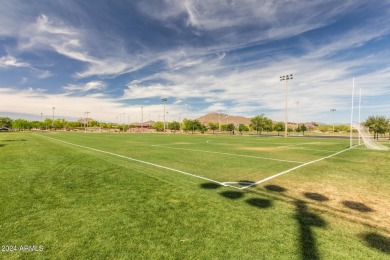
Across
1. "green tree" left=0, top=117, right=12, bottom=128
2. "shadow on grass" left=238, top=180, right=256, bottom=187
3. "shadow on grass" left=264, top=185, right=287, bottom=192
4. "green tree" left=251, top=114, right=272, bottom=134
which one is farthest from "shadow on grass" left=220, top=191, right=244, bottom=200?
"green tree" left=0, top=117, right=12, bottom=128

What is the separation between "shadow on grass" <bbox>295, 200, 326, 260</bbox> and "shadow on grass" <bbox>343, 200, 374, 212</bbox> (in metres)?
1.23

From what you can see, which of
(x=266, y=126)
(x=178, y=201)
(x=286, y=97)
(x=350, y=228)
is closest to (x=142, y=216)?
(x=178, y=201)

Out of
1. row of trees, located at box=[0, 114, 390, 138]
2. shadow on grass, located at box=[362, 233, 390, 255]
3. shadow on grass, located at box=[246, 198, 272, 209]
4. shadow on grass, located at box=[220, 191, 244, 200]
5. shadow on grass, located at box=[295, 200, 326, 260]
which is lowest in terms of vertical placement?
shadow on grass, located at box=[362, 233, 390, 255]

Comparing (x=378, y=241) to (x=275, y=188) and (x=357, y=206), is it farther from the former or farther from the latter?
(x=275, y=188)

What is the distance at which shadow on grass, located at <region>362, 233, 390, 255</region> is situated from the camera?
412cm

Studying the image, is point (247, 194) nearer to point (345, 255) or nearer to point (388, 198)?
point (345, 255)

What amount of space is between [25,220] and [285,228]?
580cm

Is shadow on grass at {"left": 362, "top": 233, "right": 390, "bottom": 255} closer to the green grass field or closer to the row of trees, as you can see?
the green grass field

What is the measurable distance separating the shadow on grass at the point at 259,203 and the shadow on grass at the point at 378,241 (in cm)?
224

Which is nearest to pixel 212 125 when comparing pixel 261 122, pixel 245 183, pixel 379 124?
pixel 261 122

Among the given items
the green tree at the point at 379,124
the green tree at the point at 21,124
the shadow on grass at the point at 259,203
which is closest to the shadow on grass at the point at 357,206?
the shadow on grass at the point at 259,203

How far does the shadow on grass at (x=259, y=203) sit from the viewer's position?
6176mm

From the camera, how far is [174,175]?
986 cm

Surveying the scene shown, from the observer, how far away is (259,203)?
6.41m
